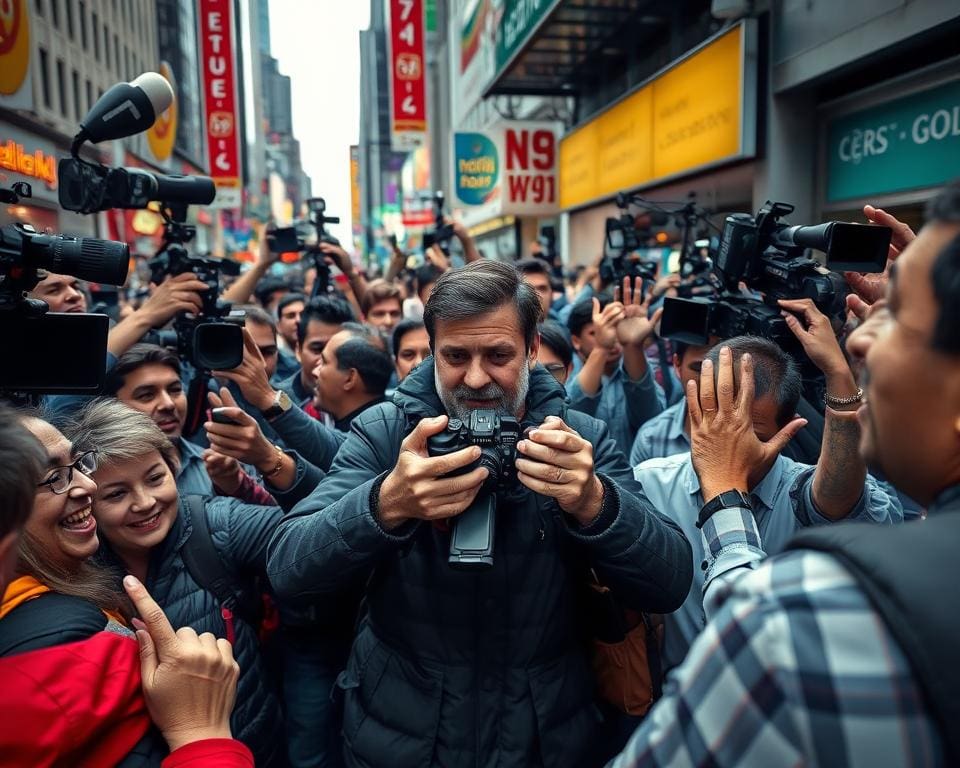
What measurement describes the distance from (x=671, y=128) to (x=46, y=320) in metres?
8.91

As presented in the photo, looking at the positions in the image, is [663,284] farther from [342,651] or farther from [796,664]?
[796,664]

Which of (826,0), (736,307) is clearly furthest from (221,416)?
(826,0)

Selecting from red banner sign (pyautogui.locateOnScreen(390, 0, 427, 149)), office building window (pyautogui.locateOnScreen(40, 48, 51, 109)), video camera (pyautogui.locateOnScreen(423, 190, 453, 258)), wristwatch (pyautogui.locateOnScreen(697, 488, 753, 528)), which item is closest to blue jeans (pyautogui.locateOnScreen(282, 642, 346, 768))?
wristwatch (pyautogui.locateOnScreen(697, 488, 753, 528))

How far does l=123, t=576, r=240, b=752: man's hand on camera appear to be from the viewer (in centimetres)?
139

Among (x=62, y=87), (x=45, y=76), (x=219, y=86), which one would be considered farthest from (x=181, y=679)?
(x=62, y=87)

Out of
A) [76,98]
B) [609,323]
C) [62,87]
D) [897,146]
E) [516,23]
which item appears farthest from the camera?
[76,98]

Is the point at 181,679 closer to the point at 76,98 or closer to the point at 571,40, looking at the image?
the point at 571,40

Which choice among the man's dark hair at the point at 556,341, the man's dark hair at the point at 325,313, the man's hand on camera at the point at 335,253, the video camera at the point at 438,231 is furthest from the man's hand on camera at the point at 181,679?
the video camera at the point at 438,231

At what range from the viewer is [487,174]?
1425cm

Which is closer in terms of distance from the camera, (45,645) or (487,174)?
(45,645)

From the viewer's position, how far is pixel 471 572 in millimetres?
1604

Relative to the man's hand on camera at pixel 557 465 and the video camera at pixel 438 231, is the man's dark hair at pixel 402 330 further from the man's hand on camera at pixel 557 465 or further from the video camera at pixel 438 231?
the man's hand on camera at pixel 557 465

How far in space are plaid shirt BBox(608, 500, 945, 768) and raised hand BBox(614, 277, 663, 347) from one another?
2938 millimetres

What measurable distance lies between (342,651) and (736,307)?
1.95 m
